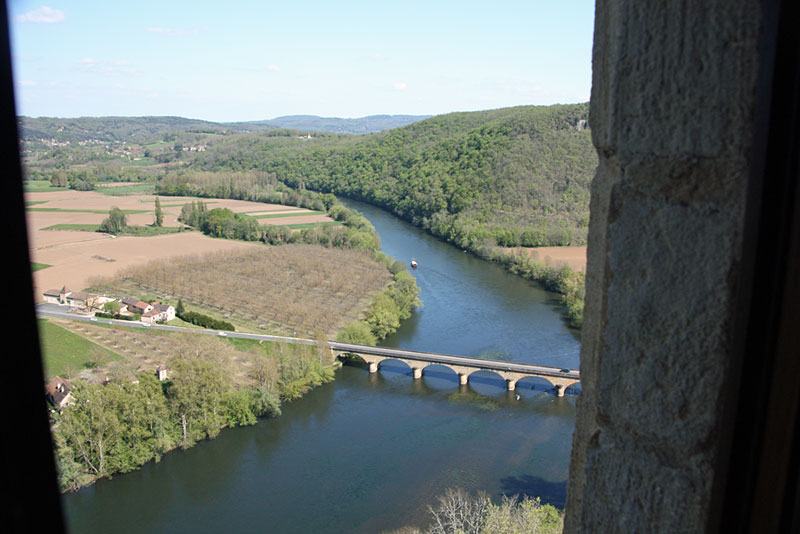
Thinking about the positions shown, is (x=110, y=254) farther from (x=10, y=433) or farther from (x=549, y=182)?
(x=10, y=433)

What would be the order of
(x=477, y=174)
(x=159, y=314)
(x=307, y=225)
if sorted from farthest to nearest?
(x=477, y=174), (x=307, y=225), (x=159, y=314)

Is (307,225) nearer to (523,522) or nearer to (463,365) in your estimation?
(463,365)

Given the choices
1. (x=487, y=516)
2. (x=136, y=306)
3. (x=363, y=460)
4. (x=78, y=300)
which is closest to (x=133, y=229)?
(x=78, y=300)

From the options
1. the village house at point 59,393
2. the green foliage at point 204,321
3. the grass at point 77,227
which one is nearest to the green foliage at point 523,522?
the village house at point 59,393

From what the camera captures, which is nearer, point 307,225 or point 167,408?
point 167,408

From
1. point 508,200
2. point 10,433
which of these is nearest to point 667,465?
point 10,433
